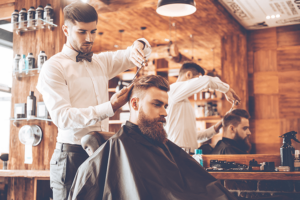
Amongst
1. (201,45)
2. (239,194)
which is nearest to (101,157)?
(239,194)

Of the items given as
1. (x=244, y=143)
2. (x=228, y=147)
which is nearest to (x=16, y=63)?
(x=228, y=147)

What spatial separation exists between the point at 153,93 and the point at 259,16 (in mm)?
3074

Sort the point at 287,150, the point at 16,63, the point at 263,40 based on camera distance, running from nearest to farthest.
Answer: the point at 287,150 → the point at 16,63 → the point at 263,40

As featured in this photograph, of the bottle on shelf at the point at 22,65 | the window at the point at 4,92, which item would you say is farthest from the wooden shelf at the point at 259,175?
the window at the point at 4,92

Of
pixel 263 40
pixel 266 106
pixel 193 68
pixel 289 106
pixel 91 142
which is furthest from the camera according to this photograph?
pixel 263 40

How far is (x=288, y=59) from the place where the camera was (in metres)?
4.21

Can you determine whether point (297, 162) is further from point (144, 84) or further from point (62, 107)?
point (62, 107)

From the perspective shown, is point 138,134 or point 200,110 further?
point 200,110

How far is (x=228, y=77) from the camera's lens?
450 centimetres

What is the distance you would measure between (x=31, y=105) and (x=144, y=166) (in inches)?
75.2

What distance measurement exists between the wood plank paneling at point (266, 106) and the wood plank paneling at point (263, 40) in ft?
2.43

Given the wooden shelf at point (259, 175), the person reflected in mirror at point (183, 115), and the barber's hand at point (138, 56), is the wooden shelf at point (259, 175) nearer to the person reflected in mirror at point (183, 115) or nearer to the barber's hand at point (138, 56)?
the person reflected in mirror at point (183, 115)

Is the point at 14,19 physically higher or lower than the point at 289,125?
higher

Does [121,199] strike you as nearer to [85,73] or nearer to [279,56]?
[85,73]
